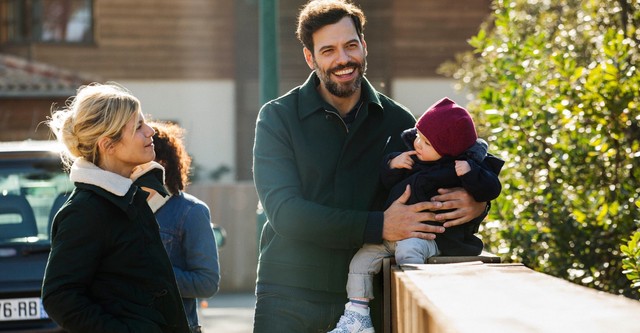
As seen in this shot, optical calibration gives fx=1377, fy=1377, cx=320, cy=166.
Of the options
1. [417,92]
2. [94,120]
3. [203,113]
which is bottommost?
[203,113]

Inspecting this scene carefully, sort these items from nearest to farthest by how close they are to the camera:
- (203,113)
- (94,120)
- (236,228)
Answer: (94,120) → (236,228) → (203,113)

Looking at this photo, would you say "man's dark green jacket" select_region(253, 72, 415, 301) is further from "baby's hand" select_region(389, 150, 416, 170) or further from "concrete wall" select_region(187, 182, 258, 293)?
"concrete wall" select_region(187, 182, 258, 293)

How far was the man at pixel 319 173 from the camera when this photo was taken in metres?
4.70

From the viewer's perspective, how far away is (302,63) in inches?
1095

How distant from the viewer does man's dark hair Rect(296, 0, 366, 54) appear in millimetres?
4957

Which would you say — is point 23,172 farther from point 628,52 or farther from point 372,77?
point 372,77

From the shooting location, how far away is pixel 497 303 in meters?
3.07

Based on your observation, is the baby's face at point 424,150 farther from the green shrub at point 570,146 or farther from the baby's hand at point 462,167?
the green shrub at point 570,146

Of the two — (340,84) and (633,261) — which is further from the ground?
(340,84)

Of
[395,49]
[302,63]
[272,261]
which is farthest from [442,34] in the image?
[272,261]


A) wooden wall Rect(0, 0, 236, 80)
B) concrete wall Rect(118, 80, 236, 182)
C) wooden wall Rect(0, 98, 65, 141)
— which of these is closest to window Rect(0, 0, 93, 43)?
wooden wall Rect(0, 0, 236, 80)

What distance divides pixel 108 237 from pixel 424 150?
3.61ft

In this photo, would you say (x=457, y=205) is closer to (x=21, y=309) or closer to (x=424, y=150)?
(x=424, y=150)

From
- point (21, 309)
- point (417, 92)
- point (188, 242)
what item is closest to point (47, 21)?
point (417, 92)
